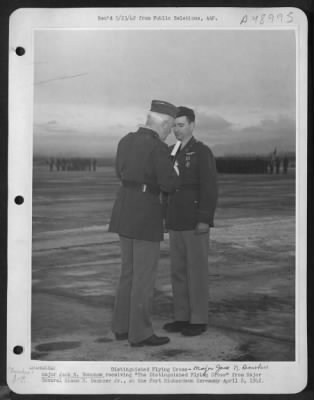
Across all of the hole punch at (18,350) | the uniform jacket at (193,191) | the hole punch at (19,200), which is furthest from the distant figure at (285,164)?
the hole punch at (18,350)

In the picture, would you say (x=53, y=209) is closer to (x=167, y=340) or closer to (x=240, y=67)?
(x=167, y=340)

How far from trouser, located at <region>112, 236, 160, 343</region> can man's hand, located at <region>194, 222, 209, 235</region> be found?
10cm

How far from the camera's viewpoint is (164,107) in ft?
3.26

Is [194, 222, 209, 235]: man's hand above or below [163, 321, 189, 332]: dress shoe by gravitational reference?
above

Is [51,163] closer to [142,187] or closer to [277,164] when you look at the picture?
[142,187]

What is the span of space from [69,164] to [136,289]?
1.13ft

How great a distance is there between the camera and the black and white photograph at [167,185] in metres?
0.99

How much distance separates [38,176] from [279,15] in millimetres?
711

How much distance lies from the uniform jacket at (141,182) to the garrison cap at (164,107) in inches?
Result: 3.3

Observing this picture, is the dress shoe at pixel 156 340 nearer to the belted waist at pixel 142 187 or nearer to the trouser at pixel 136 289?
the trouser at pixel 136 289

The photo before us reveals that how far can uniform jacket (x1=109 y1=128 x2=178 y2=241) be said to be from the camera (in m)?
0.99

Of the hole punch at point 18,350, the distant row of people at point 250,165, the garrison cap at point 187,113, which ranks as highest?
the garrison cap at point 187,113

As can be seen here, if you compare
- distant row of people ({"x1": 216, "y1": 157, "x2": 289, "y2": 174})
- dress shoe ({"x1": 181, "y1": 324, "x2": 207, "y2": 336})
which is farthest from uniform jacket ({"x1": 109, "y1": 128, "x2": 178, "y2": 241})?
dress shoe ({"x1": 181, "y1": 324, "x2": 207, "y2": 336})

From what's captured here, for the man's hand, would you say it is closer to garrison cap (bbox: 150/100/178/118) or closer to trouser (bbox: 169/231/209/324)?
trouser (bbox: 169/231/209/324)
